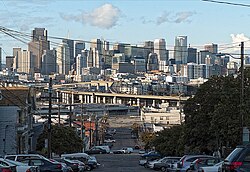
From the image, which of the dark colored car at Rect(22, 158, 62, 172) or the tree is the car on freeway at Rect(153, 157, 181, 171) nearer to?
the dark colored car at Rect(22, 158, 62, 172)

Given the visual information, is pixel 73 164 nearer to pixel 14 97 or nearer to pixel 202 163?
pixel 202 163

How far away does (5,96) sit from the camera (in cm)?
6525

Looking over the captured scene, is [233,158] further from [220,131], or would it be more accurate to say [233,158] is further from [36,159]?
[220,131]

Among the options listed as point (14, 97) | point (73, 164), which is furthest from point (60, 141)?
point (73, 164)

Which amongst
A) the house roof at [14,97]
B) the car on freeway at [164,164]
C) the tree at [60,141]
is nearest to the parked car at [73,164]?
the car on freeway at [164,164]

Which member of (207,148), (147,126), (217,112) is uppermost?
(217,112)

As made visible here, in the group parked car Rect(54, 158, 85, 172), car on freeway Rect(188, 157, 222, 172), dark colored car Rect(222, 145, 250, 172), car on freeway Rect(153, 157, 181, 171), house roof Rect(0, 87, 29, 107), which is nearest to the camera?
dark colored car Rect(222, 145, 250, 172)

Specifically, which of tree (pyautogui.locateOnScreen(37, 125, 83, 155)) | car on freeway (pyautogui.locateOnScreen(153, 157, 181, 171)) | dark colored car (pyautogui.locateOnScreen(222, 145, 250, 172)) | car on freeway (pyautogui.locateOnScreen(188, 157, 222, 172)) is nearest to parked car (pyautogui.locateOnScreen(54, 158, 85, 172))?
car on freeway (pyautogui.locateOnScreen(153, 157, 181, 171))

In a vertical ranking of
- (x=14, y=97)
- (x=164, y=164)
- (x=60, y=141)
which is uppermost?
(x=14, y=97)

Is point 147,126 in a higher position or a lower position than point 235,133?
lower

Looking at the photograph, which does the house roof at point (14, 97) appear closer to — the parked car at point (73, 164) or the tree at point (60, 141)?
the tree at point (60, 141)

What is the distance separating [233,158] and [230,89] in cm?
2790

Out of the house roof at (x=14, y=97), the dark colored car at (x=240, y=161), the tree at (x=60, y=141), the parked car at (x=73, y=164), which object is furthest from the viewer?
the tree at (x=60, y=141)

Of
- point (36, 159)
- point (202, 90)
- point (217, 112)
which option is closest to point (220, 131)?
point (217, 112)
